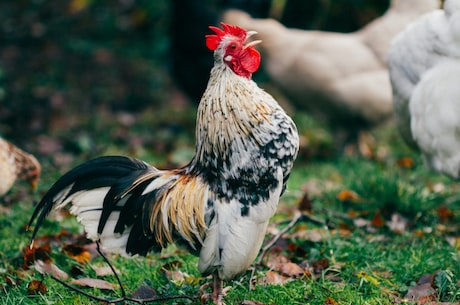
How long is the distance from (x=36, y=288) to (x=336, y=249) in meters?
1.69

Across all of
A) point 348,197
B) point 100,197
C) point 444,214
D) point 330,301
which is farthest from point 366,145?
point 100,197

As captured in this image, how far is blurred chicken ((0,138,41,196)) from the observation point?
13.6 feet

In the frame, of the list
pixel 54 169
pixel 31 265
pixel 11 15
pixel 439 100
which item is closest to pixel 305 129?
pixel 54 169

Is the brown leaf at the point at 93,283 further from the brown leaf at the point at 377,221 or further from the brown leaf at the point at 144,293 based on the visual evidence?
the brown leaf at the point at 377,221

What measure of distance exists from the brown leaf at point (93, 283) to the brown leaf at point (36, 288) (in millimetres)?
166

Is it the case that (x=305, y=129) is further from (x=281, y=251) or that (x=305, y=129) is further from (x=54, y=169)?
(x=281, y=251)

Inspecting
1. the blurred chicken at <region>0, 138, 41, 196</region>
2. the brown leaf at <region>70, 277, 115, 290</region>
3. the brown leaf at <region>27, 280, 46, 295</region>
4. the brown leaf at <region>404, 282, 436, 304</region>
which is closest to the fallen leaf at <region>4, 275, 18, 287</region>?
the brown leaf at <region>27, 280, 46, 295</region>

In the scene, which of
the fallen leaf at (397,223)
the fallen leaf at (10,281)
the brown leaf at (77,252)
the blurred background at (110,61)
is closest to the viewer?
the fallen leaf at (10,281)

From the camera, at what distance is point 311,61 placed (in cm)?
579

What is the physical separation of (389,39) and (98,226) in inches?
152

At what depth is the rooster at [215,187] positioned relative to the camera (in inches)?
107

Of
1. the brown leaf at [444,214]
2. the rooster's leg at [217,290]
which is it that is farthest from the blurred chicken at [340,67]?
the rooster's leg at [217,290]

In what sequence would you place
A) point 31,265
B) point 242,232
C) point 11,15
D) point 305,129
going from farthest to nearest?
point 11,15, point 305,129, point 31,265, point 242,232

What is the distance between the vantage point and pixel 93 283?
3.22m
